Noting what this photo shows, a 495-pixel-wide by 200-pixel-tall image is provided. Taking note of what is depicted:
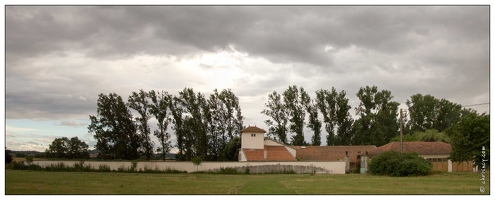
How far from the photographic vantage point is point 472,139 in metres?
33.4

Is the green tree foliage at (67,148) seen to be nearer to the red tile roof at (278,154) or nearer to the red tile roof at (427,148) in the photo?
the red tile roof at (278,154)

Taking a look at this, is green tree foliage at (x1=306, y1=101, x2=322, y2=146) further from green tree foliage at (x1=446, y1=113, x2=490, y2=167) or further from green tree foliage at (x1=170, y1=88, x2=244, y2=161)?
green tree foliage at (x1=446, y1=113, x2=490, y2=167)

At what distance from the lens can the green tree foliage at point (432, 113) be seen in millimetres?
80250

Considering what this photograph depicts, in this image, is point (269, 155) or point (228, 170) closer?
point (228, 170)

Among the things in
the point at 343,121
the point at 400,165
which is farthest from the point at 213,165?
the point at 343,121

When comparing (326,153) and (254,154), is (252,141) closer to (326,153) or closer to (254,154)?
(254,154)

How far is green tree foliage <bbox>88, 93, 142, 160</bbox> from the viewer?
62.3 m

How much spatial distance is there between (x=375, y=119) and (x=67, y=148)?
44392 millimetres

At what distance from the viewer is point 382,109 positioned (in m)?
73.9

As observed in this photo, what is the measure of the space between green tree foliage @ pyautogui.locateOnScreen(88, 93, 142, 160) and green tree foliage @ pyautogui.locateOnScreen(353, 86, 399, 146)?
3275 centimetres

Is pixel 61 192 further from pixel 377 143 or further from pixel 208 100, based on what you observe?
pixel 377 143

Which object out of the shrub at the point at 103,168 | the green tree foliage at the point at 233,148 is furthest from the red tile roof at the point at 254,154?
the shrub at the point at 103,168

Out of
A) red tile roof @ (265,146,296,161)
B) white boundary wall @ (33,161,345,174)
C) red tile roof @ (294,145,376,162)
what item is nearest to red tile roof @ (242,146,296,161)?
red tile roof @ (265,146,296,161)

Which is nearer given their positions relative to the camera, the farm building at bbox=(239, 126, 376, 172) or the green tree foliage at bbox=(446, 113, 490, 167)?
the green tree foliage at bbox=(446, 113, 490, 167)
